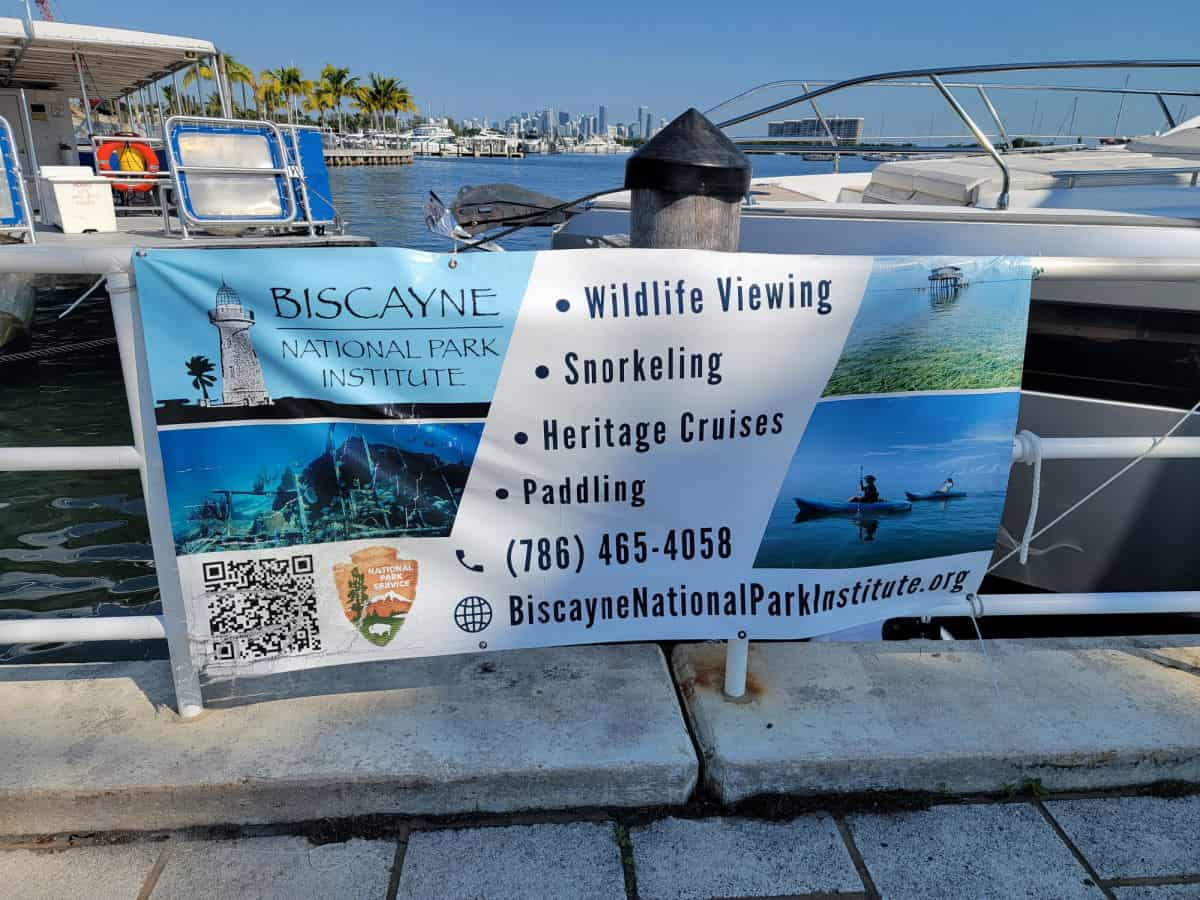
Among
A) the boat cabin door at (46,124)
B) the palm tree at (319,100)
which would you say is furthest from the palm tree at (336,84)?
the boat cabin door at (46,124)

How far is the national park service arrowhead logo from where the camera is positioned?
6.76ft

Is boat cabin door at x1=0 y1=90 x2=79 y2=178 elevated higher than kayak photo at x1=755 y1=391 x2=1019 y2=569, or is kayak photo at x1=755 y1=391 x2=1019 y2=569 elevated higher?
boat cabin door at x1=0 y1=90 x2=79 y2=178

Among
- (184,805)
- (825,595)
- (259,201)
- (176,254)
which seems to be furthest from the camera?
(259,201)

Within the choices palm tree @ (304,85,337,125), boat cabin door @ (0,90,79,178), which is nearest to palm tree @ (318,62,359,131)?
palm tree @ (304,85,337,125)

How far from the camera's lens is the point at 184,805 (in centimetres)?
196

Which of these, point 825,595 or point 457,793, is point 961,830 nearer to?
point 825,595

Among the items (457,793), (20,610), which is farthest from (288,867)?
(20,610)

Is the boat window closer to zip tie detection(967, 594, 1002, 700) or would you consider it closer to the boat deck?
zip tie detection(967, 594, 1002, 700)

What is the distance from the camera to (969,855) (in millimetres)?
1922

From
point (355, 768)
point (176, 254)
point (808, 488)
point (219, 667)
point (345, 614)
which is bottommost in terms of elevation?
point (355, 768)

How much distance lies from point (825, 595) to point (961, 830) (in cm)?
63

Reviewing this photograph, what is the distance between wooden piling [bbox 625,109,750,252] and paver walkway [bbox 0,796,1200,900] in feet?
5.04

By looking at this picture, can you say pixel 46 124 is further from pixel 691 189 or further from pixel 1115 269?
pixel 1115 269

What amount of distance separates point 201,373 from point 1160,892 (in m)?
2.42
